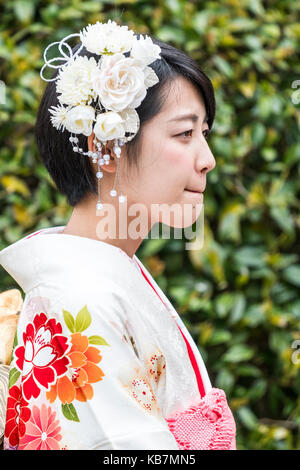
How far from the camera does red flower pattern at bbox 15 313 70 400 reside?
0.94 meters

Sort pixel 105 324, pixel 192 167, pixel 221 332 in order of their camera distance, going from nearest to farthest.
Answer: pixel 105 324 → pixel 192 167 → pixel 221 332

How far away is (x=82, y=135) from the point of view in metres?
1.05

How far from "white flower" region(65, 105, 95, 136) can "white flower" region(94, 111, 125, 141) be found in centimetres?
1

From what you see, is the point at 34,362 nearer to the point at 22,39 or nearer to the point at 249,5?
the point at 22,39

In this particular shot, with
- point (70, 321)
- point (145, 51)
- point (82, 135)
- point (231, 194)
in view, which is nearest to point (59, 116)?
point (82, 135)

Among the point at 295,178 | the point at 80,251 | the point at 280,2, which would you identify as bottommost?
the point at 80,251

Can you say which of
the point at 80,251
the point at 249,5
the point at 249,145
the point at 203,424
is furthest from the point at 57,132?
the point at 249,5

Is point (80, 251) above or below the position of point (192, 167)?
below

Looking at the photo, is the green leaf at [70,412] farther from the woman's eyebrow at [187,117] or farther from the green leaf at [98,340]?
the woman's eyebrow at [187,117]

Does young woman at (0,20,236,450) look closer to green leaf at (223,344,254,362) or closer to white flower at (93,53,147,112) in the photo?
white flower at (93,53,147,112)

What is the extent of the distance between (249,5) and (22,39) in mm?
753

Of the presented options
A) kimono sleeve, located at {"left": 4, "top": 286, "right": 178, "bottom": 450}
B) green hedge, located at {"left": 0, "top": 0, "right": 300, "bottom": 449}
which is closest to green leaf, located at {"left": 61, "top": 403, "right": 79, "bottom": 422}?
kimono sleeve, located at {"left": 4, "top": 286, "right": 178, "bottom": 450}

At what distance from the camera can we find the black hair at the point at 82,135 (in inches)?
40.2

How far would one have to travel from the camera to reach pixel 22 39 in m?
2.20
